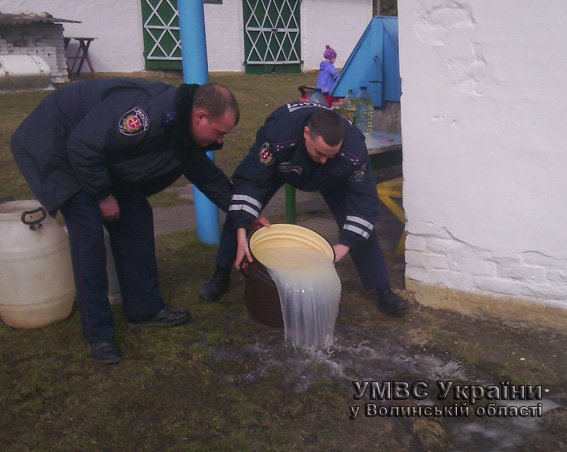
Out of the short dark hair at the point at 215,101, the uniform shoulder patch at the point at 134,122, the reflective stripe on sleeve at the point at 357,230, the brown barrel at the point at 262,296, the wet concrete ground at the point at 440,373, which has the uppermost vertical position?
the short dark hair at the point at 215,101

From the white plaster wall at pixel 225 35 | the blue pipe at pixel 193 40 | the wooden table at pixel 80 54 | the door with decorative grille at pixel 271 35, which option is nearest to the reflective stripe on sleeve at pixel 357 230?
the blue pipe at pixel 193 40

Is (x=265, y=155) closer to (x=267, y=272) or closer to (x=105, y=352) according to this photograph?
(x=267, y=272)

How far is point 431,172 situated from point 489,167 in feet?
1.08

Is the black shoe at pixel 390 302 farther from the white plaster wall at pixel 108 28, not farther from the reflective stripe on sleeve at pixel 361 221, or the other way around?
the white plaster wall at pixel 108 28

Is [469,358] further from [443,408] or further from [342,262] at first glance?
[342,262]

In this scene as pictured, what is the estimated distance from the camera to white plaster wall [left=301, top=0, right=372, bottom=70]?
17.6 meters

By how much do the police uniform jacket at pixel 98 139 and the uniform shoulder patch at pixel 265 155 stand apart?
18.5 inches

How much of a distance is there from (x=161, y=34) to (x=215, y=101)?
12.7m

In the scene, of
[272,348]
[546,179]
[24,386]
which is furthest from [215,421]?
[546,179]

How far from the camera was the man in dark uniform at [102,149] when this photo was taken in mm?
2738

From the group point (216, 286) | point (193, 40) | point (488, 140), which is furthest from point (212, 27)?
point (488, 140)

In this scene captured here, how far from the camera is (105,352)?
3.06m

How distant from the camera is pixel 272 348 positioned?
3244mm

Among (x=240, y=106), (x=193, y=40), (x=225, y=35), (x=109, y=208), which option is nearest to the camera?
(x=109, y=208)
